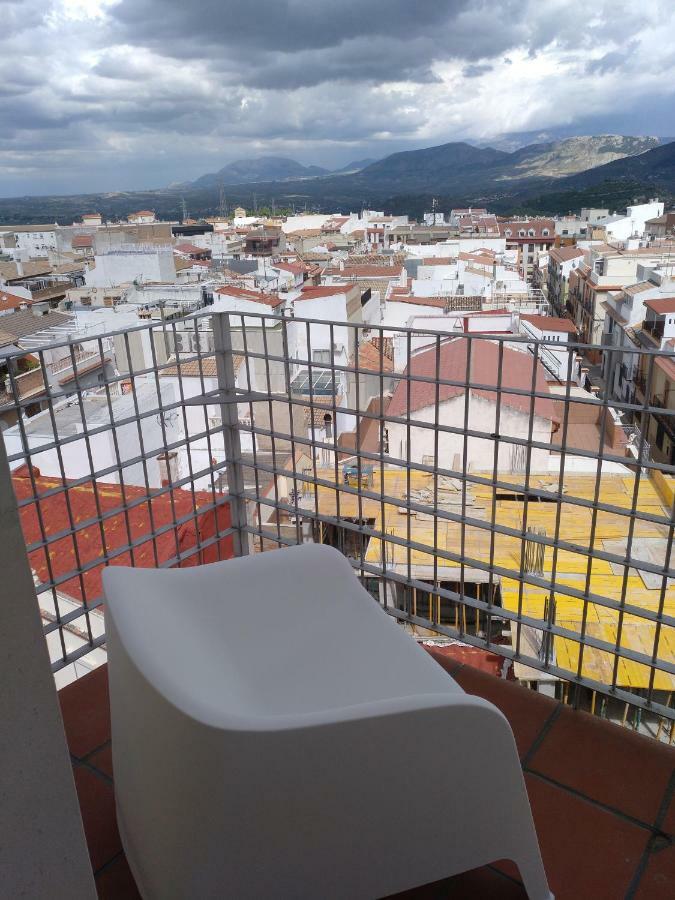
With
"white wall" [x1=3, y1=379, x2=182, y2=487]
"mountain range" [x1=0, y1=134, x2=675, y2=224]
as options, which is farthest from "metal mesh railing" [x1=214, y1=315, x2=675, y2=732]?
"mountain range" [x1=0, y1=134, x2=675, y2=224]

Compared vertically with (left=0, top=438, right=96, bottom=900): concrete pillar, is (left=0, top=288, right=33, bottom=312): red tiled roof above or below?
below

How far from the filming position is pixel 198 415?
10.2 m

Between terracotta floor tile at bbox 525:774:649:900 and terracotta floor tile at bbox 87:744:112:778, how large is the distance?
1.05m

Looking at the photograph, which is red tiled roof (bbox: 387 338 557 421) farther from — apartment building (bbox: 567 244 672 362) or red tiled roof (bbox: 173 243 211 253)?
red tiled roof (bbox: 173 243 211 253)

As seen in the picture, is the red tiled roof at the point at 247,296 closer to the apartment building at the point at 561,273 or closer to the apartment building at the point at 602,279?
the apartment building at the point at 602,279

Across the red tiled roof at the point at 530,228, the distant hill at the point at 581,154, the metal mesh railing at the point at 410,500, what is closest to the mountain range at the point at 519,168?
the distant hill at the point at 581,154

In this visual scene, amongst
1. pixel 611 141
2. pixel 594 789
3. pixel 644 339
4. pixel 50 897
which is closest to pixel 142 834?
pixel 50 897

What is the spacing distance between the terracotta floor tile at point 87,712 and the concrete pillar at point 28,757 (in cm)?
109

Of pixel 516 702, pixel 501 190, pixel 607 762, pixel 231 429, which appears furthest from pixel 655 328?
pixel 501 190

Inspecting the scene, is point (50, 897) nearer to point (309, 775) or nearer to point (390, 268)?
point (309, 775)

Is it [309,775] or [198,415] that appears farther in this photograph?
[198,415]

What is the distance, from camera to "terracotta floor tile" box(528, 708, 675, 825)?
1632 millimetres

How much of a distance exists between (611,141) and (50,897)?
152187 millimetres

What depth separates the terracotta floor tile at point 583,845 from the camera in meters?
1.42
